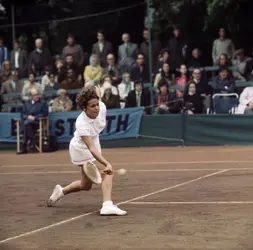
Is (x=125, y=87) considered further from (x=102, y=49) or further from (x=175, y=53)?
(x=102, y=49)

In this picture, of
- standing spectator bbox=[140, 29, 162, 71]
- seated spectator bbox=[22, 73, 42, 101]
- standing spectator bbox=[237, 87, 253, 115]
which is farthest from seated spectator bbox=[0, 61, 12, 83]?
standing spectator bbox=[237, 87, 253, 115]

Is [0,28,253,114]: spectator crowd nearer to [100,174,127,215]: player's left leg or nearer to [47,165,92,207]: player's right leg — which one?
[47,165,92,207]: player's right leg

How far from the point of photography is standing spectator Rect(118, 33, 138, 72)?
24.5m

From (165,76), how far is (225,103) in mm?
1895

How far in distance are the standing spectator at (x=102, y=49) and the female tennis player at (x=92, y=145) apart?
13918 millimetres

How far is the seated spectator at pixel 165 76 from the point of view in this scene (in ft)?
76.3

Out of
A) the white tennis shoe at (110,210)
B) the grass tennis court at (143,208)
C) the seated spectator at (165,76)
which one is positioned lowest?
the grass tennis court at (143,208)

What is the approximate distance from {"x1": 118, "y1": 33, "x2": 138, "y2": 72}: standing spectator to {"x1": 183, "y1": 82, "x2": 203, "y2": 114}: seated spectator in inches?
99.9

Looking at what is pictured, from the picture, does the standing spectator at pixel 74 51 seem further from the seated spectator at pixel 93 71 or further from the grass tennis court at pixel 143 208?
the grass tennis court at pixel 143 208

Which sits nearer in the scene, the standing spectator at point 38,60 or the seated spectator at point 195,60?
the seated spectator at point 195,60

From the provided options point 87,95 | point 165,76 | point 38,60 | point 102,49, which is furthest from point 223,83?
point 87,95

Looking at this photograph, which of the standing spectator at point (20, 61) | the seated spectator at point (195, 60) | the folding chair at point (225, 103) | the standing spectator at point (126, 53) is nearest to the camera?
the folding chair at point (225, 103)

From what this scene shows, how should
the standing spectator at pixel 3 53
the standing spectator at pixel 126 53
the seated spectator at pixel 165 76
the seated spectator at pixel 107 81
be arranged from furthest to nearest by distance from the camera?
the standing spectator at pixel 3 53 < the standing spectator at pixel 126 53 < the seated spectator at pixel 165 76 < the seated spectator at pixel 107 81

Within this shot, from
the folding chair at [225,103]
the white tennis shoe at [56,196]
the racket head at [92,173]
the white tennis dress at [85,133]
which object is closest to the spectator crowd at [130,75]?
the folding chair at [225,103]
